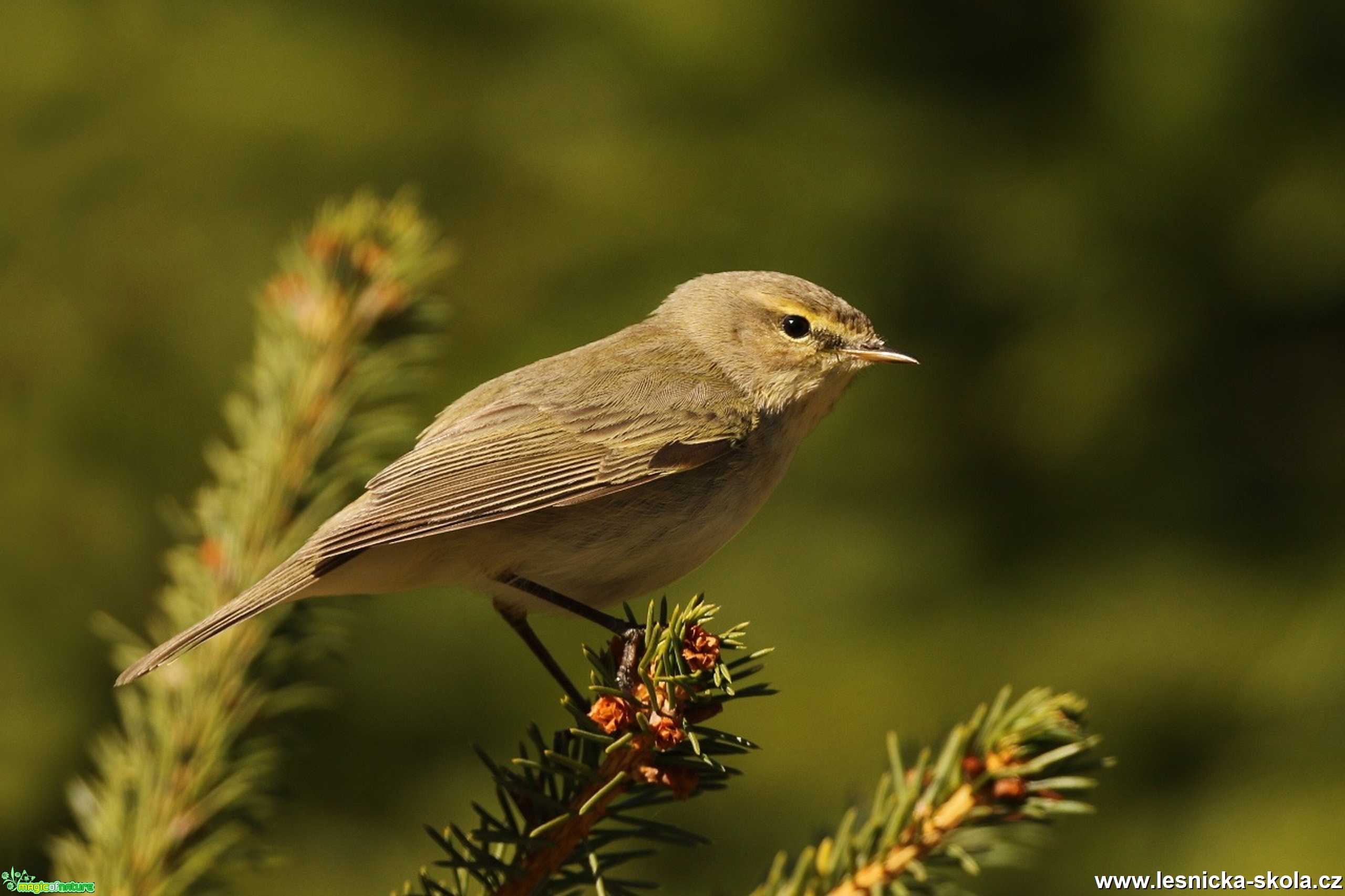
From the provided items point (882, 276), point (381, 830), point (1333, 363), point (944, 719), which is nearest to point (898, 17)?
point (882, 276)

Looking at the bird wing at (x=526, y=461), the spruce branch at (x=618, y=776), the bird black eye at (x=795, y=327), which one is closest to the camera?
the spruce branch at (x=618, y=776)

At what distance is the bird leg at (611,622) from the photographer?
210 centimetres

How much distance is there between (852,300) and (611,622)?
229 centimetres

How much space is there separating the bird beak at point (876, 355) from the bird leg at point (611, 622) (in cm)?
92

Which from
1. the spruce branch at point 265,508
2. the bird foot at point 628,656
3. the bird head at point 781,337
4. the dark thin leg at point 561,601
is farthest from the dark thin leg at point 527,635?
the bird head at point 781,337

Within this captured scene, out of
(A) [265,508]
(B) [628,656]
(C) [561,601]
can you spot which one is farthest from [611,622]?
(A) [265,508]

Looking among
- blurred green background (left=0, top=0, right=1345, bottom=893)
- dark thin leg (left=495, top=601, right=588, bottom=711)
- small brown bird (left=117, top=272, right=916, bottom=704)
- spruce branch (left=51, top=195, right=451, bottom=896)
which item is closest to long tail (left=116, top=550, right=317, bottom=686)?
small brown bird (left=117, top=272, right=916, bottom=704)

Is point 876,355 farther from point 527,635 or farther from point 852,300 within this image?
point 852,300

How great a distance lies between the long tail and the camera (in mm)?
2080

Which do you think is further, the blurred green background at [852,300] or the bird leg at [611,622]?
the blurred green background at [852,300]

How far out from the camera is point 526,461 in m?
2.82

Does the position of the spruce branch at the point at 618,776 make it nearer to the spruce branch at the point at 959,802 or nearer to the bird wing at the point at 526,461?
the spruce branch at the point at 959,802

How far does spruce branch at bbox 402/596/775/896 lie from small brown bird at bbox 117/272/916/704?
2.06 feet

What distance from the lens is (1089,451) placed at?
4566mm
